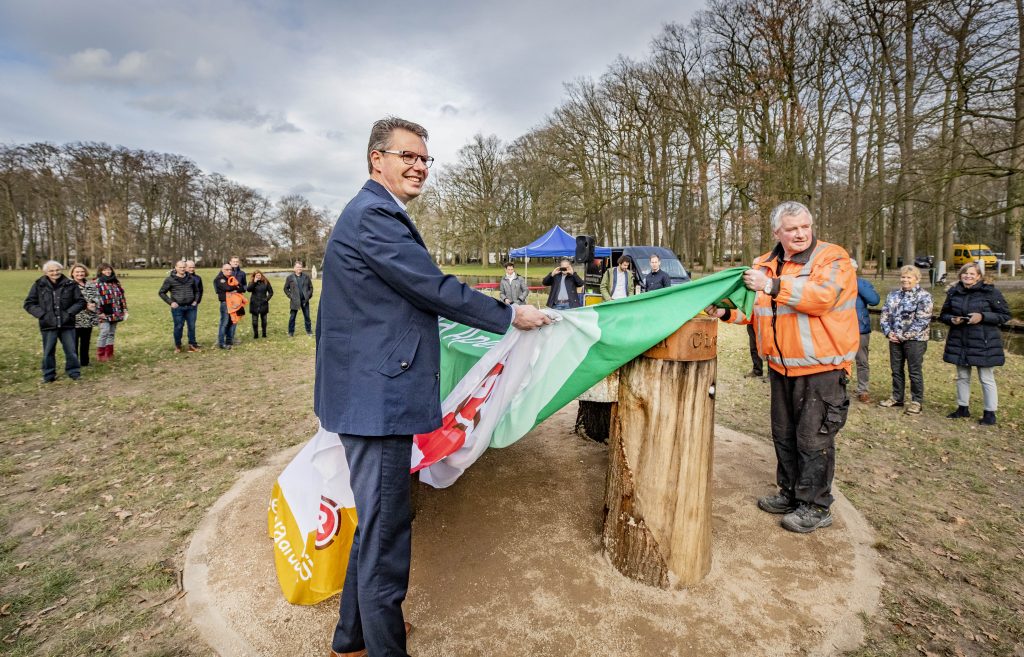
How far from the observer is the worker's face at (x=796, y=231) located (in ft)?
9.78

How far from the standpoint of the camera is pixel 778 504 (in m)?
3.40

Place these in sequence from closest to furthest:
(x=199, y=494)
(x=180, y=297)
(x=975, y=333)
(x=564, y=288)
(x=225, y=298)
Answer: (x=199, y=494) → (x=975, y=333) → (x=180, y=297) → (x=225, y=298) → (x=564, y=288)

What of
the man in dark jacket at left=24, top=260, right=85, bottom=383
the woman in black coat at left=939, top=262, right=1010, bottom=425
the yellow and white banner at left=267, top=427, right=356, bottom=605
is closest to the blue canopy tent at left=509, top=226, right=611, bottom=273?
the woman in black coat at left=939, top=262, right=1010, bottom=425

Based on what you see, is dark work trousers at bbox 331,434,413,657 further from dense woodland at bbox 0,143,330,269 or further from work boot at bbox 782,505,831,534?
dense woodland at bbox 0,143,330,269

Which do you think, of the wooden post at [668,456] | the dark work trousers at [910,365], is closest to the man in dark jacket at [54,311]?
the wooden post at [668,456]

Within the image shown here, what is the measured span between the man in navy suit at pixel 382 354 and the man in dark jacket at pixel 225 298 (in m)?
9.81

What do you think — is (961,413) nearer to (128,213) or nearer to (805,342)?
(805,342)

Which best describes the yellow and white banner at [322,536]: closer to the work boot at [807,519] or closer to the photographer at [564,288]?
the work boot at [807,519]

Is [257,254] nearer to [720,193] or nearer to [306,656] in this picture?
[720,193]

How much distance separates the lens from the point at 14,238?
136 feet

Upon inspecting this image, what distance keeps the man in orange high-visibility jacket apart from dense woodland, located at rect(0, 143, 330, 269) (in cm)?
4105

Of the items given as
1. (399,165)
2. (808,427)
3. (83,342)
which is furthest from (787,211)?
(83,342)

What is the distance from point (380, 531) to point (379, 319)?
2.64 ft

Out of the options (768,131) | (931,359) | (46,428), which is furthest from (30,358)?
(768,131)
